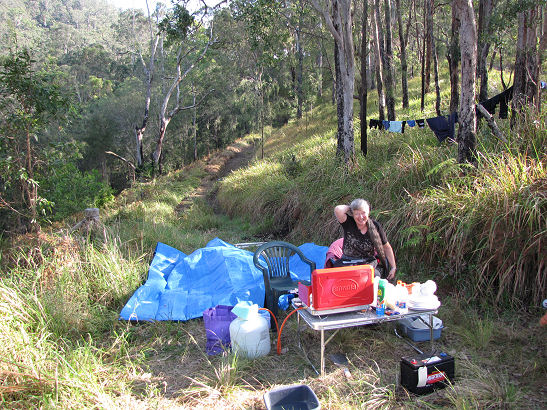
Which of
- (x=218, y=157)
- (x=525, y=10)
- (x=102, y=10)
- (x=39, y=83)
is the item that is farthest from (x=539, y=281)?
(x=102, y=10)

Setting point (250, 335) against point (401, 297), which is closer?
point (401, 297)

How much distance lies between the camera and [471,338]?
379cm

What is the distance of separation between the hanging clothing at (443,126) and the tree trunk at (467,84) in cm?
197

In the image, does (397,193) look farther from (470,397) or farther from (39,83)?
(39,83)

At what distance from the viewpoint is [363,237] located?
4.27 meters

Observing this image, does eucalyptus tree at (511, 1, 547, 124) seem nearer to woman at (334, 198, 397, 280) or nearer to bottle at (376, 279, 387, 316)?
woman at (334, 198, 397, 280)

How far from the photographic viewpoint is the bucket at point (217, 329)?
12.7ft

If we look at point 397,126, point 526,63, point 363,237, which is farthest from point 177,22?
point 363,237

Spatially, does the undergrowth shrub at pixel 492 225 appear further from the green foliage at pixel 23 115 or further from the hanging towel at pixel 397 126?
the green foliage at pixel 23 115

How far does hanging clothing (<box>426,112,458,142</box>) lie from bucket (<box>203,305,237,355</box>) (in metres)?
5.50

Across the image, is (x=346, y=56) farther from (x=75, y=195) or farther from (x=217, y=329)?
(x=75, y=195)

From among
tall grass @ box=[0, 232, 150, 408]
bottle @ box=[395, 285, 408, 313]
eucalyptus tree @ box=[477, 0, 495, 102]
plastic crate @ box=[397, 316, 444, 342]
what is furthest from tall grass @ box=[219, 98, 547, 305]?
tall grass @ box=[0, 232, 150, 408]

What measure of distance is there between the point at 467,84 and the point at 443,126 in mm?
2258

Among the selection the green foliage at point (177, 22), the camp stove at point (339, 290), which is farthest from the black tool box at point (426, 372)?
the green foliage at point (177, 22)
